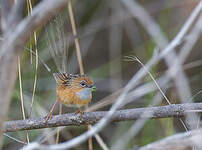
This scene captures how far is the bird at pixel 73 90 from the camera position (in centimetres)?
337

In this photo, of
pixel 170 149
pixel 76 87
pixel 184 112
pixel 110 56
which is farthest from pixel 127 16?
pixel 170 149

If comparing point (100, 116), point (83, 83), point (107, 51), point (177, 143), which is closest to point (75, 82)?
point (83, 83)

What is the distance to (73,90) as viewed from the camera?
3.45m

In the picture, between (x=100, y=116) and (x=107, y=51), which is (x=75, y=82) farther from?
(x=107, y=51)

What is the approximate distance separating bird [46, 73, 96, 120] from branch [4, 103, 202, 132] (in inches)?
22.0

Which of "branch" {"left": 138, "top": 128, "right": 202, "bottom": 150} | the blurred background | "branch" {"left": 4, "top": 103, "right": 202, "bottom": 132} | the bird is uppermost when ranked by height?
the blurred background

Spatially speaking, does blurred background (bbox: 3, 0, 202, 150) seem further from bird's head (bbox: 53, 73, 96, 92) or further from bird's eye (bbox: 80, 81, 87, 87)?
bird's eye (bbox: 80, 81, 87, 87)

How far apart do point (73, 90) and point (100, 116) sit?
931 millimetres

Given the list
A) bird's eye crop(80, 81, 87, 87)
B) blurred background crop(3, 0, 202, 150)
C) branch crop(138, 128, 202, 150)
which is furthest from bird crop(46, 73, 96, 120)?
branch crop(138, 128, 202, 150)

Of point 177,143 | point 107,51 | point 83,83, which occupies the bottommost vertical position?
point 177,143

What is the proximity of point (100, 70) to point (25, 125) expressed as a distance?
329cm

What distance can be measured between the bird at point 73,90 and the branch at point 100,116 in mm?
559

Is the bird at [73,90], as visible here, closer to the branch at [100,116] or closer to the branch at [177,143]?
the branch at [100,116]

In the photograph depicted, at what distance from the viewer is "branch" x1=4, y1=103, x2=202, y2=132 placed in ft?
8.12
